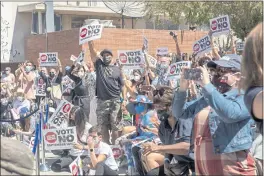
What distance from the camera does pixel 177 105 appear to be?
5.42 m

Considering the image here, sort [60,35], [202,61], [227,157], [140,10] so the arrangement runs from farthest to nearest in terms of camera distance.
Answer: [140,10]
[60,35]
[202,61]
[227,157]

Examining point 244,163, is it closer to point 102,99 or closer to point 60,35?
point 102,99

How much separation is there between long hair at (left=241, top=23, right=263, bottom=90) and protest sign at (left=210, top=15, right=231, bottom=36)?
777cm

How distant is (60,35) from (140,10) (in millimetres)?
9448

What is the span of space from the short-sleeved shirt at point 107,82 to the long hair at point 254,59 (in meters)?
7.61

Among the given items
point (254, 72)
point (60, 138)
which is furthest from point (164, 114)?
point (254, 72)

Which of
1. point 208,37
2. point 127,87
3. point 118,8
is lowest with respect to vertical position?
point 127,87

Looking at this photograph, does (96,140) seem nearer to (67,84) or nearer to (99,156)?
(99,156)

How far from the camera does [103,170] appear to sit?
765 cm

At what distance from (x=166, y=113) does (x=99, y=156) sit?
5.46ft

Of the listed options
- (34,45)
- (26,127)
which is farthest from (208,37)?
(34,45)

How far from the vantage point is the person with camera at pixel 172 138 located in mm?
6031

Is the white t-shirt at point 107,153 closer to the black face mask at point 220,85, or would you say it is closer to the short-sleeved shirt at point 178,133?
the short-sleeved shirt at point 178,133

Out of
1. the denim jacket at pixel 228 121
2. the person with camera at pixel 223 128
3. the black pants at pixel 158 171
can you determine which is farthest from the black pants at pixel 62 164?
the denim jacket at pixel 228 121
